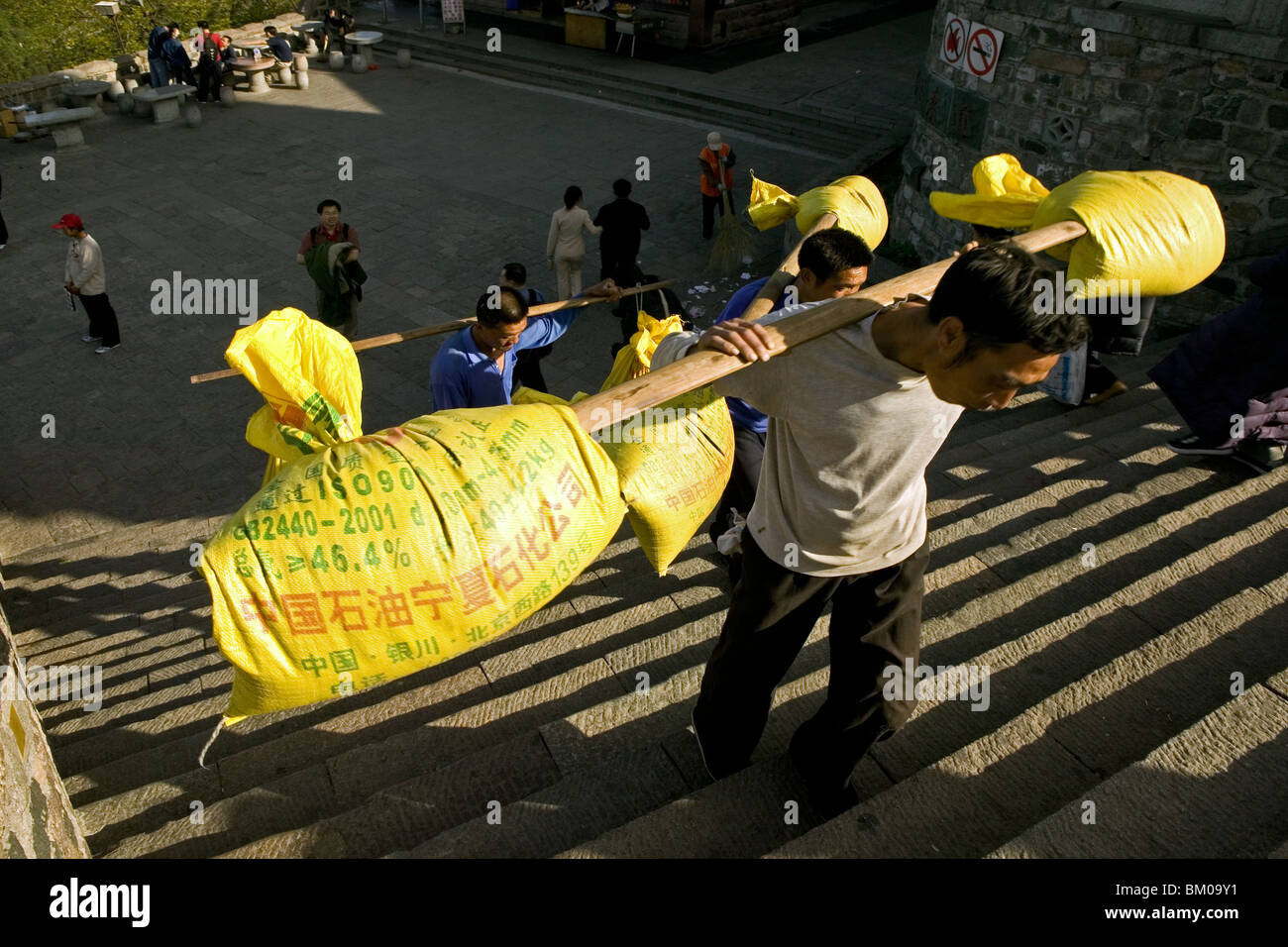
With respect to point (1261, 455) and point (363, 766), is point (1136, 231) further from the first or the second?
point (363, 766)

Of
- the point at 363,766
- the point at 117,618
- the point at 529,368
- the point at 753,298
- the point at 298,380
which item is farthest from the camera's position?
the point at 529,368

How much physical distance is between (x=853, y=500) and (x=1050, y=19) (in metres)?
7.26

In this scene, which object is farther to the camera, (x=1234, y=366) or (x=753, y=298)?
(x=1234, y=366)

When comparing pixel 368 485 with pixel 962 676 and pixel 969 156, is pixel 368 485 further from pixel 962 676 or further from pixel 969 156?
pixel 969 156

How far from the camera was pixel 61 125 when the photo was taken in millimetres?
13938

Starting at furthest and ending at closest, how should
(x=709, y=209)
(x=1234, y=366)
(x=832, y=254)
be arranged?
(x=709, y=209), (x=1234, y=366), (x=832, y=254)

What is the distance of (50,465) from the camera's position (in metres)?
7.19

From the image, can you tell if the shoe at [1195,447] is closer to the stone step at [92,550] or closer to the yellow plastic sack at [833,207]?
the yellow plastic sack at [833,207]

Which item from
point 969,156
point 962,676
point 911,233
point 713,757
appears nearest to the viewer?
point 713,757

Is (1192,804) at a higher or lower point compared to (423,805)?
higher

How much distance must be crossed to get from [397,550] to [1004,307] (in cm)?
155

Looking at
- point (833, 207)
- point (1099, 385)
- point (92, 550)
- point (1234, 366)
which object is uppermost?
point (833, 207)

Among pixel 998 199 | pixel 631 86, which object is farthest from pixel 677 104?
pixel 998 199
